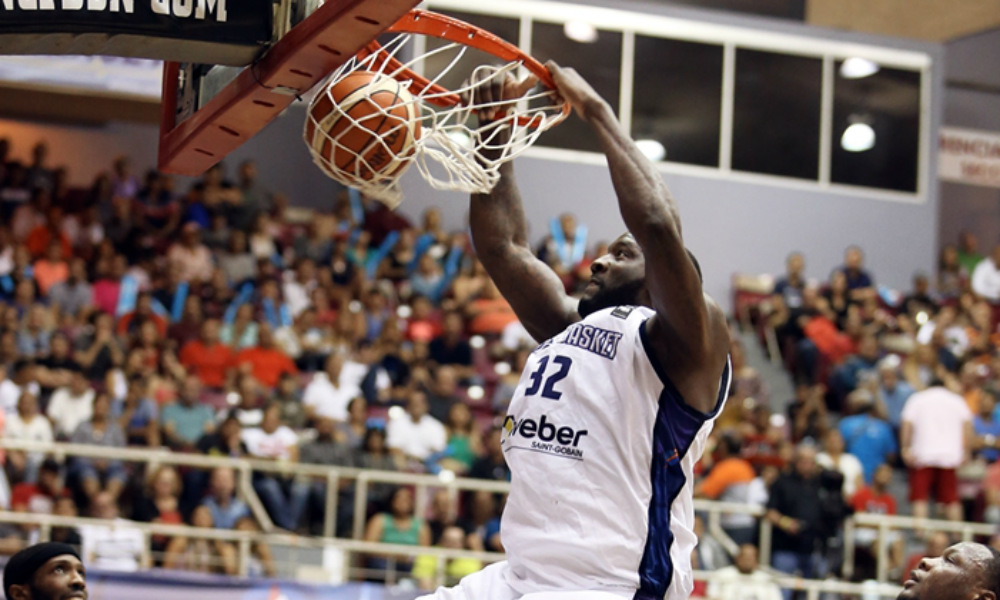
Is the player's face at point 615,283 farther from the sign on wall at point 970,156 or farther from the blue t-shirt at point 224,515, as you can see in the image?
the sign on wall at point 970,156

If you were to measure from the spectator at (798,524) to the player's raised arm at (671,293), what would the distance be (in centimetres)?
798

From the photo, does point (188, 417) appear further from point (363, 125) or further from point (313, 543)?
point (363, 125)

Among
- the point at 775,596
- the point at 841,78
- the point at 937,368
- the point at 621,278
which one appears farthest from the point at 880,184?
the point at 621,278

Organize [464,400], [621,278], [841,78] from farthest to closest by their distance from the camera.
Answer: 1. [841,78]
2. [464,400]
3. [621,278]

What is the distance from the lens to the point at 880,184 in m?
19.3

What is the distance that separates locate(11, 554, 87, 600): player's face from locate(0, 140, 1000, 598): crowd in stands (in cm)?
475

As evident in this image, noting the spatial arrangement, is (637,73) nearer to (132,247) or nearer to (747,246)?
(747,246)

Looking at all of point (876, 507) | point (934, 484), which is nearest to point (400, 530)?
point (876, 507)

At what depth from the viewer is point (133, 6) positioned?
376cm

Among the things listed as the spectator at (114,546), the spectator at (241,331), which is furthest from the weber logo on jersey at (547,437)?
the spectator at (241,331)

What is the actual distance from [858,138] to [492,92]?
15346 mm

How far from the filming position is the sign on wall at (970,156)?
20469mm

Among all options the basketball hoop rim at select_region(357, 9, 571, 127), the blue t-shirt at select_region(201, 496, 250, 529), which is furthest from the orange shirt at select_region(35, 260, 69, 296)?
the basketball hoop rim at select_region(357, 9, 571, 127)

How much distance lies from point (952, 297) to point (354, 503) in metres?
9.61
